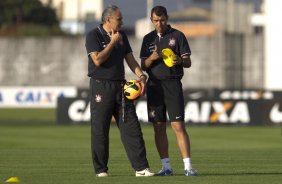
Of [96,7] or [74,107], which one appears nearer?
[74,107]

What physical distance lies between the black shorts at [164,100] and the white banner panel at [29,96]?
42.9 m

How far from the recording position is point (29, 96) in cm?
5978

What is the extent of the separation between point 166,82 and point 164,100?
0.83ft

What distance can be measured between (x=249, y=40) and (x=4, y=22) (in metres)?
36.3

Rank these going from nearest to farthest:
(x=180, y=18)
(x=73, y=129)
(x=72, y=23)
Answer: (x=73, y=129)
(x=180, y=18)
(x=72, y=23)

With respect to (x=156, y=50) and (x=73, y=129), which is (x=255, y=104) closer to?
(x=73, y=129)

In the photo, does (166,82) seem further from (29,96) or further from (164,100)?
(29,96)

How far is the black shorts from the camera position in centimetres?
1581

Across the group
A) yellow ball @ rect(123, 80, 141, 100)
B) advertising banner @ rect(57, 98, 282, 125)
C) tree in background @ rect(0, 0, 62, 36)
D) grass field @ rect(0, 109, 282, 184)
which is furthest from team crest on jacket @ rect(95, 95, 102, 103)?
tree in background @ rect(0, 0, 62, 36)

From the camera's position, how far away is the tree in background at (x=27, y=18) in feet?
294

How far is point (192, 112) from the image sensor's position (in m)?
37.5

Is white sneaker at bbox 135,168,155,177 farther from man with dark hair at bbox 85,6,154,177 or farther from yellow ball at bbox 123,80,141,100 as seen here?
yellow ball at bbox 123,80,141,100

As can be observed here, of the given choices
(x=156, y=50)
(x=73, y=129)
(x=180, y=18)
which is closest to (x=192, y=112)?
(x=73, y=129)

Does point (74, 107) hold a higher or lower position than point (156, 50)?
lower
